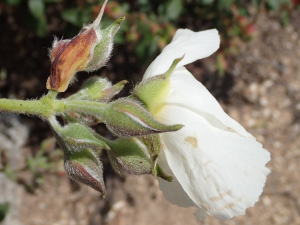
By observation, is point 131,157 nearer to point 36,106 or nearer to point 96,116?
point 96,116

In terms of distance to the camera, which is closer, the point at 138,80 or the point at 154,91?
the point at 154,91

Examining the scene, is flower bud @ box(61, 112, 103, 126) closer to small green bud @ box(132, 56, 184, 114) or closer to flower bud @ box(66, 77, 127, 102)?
flower bud @ box(66, 77, 127, 102)

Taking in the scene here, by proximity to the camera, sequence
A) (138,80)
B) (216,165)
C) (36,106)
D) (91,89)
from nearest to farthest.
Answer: (216,165), (36,106), (91,89), (138,80)

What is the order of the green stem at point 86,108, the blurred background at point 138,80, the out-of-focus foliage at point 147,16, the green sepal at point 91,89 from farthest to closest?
the blurred background at point 138,80, the out-of-focus foliage at point 147,16, the green sepal at point 91,89, the green stem at point 86,108

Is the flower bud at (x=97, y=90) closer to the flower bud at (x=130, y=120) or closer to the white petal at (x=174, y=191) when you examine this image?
the flower bud at (x=130, y=120)

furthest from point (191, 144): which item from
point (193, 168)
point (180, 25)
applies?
point (180, 25)

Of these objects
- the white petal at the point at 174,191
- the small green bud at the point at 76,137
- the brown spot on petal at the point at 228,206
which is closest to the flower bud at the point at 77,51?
the small green bud at the point at 76,137

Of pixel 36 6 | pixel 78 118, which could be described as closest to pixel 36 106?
pixel 78 118
